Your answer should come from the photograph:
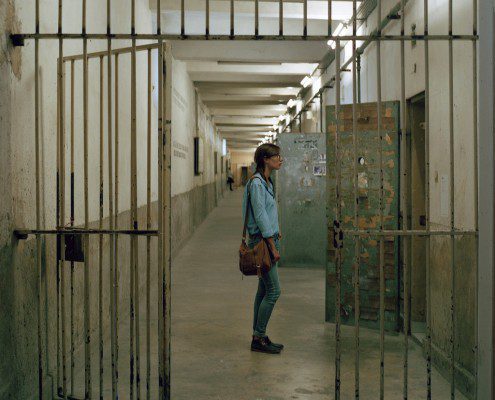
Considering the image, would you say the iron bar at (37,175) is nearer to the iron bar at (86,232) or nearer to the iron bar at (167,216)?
the iron bar at (86,232)

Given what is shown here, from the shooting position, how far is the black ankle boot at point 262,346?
16.2 ft

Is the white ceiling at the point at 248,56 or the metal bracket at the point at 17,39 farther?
the white ceiling at the point at 248,56

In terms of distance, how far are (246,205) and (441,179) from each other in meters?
1.58

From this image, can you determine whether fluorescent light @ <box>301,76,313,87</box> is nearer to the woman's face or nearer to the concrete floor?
the concrete floor

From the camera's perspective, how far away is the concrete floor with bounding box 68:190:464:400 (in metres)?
4.14

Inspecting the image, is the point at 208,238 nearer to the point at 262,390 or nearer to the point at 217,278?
the point at 217,278

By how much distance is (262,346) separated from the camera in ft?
16.3

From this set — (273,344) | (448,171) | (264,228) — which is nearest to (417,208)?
(448,171)

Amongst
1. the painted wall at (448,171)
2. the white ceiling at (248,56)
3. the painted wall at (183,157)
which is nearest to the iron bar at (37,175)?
the painted wall at (448,171)

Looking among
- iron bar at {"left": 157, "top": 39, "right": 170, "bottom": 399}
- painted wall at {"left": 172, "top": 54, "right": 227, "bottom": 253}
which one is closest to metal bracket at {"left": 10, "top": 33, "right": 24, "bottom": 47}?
iron bar at {"left": 157, "top": 39, "right": 170, "bottom": 399}

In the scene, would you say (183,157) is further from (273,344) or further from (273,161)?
(273,344)

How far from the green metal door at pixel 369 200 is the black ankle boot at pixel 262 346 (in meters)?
1.06

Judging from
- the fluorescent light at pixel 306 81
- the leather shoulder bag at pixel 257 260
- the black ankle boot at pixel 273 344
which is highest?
the fluorescent light at pixel 306 81

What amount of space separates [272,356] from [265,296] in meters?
0.50
